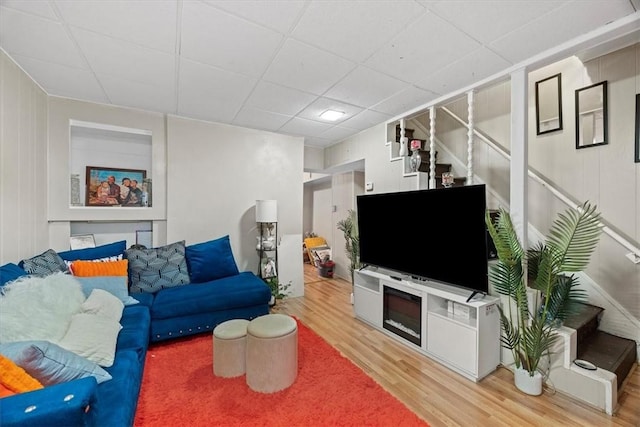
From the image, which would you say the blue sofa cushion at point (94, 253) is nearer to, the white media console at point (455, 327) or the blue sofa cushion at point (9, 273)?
the blue sofa cushion at point (9, 273)

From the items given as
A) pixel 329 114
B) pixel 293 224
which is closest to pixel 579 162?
pixel 329 114

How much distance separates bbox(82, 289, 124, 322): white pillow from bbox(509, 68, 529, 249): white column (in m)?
3.16

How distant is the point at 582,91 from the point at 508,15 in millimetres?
1696

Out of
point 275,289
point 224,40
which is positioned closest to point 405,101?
point 224,40

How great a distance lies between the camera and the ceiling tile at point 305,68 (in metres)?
2.10

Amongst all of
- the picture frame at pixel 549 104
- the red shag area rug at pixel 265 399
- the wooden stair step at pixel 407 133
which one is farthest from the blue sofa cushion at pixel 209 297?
the picture frame at pixel 549 104

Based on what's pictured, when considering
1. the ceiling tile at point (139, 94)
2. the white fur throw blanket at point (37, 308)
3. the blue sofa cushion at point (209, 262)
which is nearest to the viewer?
the white fur throw blanket at point (37, 308)

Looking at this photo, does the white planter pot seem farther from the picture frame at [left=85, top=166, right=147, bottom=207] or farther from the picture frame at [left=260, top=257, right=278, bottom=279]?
the picture frame at [left=85, top=166, right=147, bottom=207]

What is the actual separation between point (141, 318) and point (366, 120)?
10.7 ft

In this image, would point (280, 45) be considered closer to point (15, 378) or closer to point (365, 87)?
point (365, 87)

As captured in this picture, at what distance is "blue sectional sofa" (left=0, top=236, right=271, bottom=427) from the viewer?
96 cm

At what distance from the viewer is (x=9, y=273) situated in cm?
182

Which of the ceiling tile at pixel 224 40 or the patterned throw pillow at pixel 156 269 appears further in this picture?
the patterned throw pillow at pixel 156 269

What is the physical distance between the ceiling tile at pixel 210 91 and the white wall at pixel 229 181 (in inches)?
15.2
